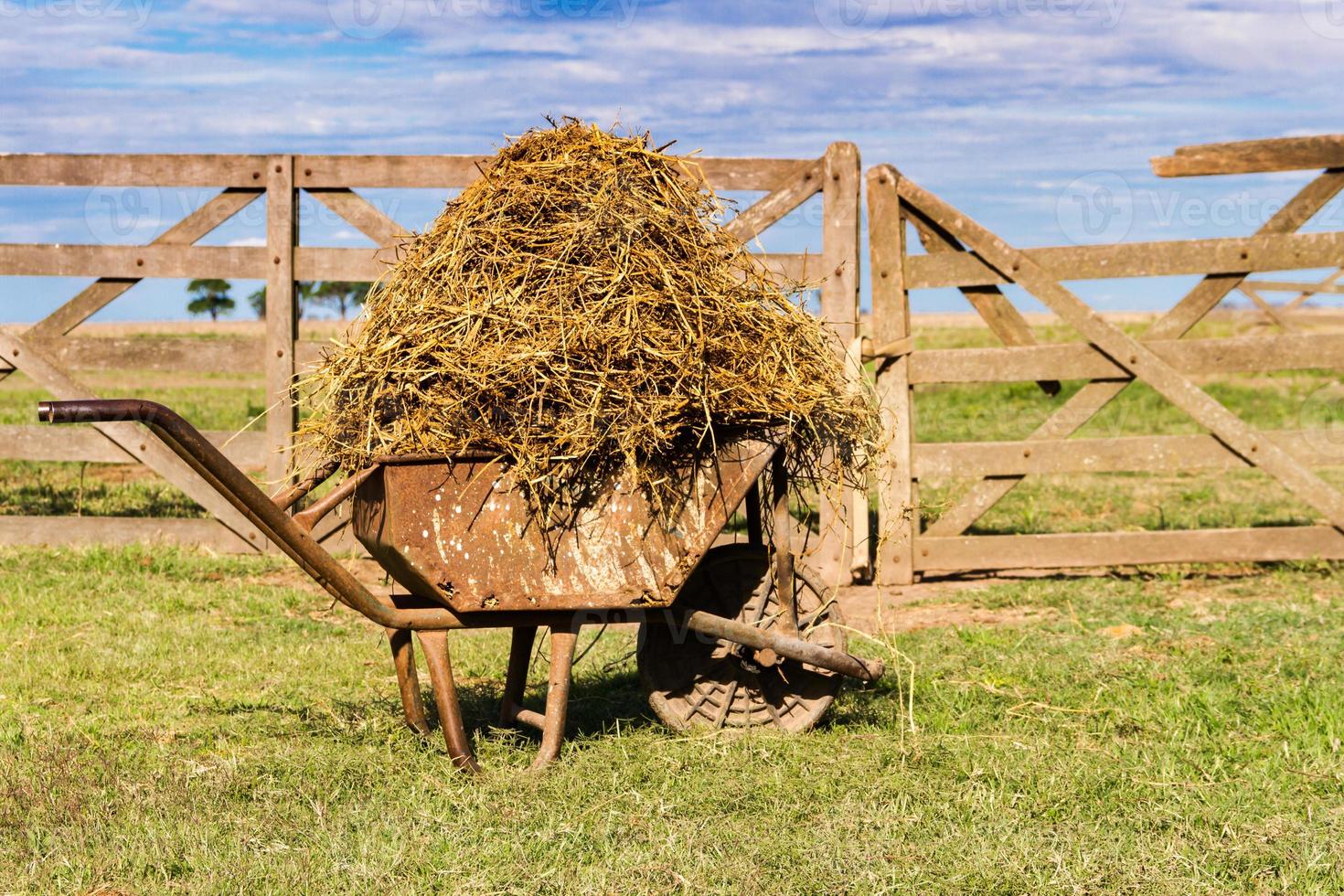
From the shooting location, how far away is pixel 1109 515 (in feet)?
29.4

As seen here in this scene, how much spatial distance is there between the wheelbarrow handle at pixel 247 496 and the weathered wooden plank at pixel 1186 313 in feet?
13.4

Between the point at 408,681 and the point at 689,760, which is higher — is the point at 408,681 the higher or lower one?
the higher one

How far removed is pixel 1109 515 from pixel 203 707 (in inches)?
252

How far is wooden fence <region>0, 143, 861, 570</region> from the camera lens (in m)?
7.13

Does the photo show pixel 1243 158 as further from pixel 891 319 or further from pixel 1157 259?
pixel 891 319

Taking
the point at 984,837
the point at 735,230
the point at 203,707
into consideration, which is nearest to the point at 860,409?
the point at 984,837

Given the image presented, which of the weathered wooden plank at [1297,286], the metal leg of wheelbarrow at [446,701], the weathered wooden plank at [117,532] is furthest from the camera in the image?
the weathered wooden plank at [1297,286]

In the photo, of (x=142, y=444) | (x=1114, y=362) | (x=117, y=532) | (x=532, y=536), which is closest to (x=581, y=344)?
(x=532, y=536)

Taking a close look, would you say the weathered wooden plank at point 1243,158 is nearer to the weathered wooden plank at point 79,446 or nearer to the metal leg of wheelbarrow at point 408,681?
the metal leg of wheelbarrow at point 408,681

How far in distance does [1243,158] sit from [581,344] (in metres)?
4.93

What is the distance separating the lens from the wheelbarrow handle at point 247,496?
310 centimetres

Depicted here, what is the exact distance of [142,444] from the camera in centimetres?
731

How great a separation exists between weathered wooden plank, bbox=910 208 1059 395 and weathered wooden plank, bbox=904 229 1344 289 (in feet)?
0.30

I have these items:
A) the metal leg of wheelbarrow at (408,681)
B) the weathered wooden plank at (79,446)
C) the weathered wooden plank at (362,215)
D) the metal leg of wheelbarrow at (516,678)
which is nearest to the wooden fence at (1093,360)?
the weathered wooden plank at (362,215)
